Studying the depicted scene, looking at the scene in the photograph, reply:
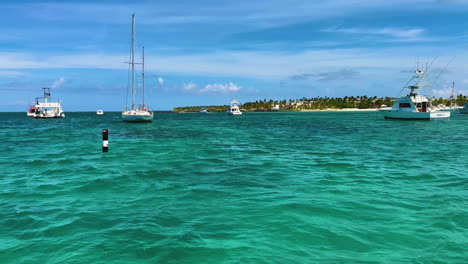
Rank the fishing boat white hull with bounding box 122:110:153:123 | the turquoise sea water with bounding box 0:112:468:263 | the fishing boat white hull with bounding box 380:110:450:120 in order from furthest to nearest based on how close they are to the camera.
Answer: the fishing boat white hull with bounding box 380:110:450:120
the fishing boat white hull with bounding box 122:110:153:123
the turquoise sea water with bounding box 0:112:468:263

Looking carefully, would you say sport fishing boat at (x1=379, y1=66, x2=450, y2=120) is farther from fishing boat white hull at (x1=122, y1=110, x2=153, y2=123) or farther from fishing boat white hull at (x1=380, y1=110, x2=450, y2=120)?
fishing boat white hull at (x1=122, y1=110, x2=153, y2=123)

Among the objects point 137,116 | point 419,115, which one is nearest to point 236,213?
point 137,116

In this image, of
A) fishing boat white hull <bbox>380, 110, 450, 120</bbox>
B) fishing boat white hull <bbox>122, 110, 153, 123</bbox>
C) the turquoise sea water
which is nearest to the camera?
the turquoise sea water

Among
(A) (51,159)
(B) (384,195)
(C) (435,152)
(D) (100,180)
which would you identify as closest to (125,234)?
(D) (100,180)

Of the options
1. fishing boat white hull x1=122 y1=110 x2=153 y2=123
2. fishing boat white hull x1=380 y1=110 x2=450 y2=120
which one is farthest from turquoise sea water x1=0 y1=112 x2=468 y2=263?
fishing boat white hull x1=380 y1=110 x2=450 y2=120

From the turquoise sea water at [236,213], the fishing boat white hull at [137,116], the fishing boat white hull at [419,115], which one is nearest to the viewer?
the turquoise sea water at [236,213]

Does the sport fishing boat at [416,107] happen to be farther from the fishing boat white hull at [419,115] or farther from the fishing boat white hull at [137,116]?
the fishing boat white hull at [137,116]

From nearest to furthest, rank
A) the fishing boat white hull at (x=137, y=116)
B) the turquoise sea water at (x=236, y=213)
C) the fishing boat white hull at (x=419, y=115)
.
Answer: the turquoise sea water at (x=236, y=213), the fishing boat white hull at (x=137, y=116), the fishing boat white hull at (x=419, y=115)

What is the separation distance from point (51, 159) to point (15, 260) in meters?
18.6

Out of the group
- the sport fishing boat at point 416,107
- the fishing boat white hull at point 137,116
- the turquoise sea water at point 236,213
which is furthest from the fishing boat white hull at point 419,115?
the turquoise sea water at point 236,213

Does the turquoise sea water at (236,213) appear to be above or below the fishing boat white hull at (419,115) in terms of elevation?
below

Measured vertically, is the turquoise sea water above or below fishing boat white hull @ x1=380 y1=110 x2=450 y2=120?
below

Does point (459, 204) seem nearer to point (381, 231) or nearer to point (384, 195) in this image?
point (384, 195)

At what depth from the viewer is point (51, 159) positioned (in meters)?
24.6
